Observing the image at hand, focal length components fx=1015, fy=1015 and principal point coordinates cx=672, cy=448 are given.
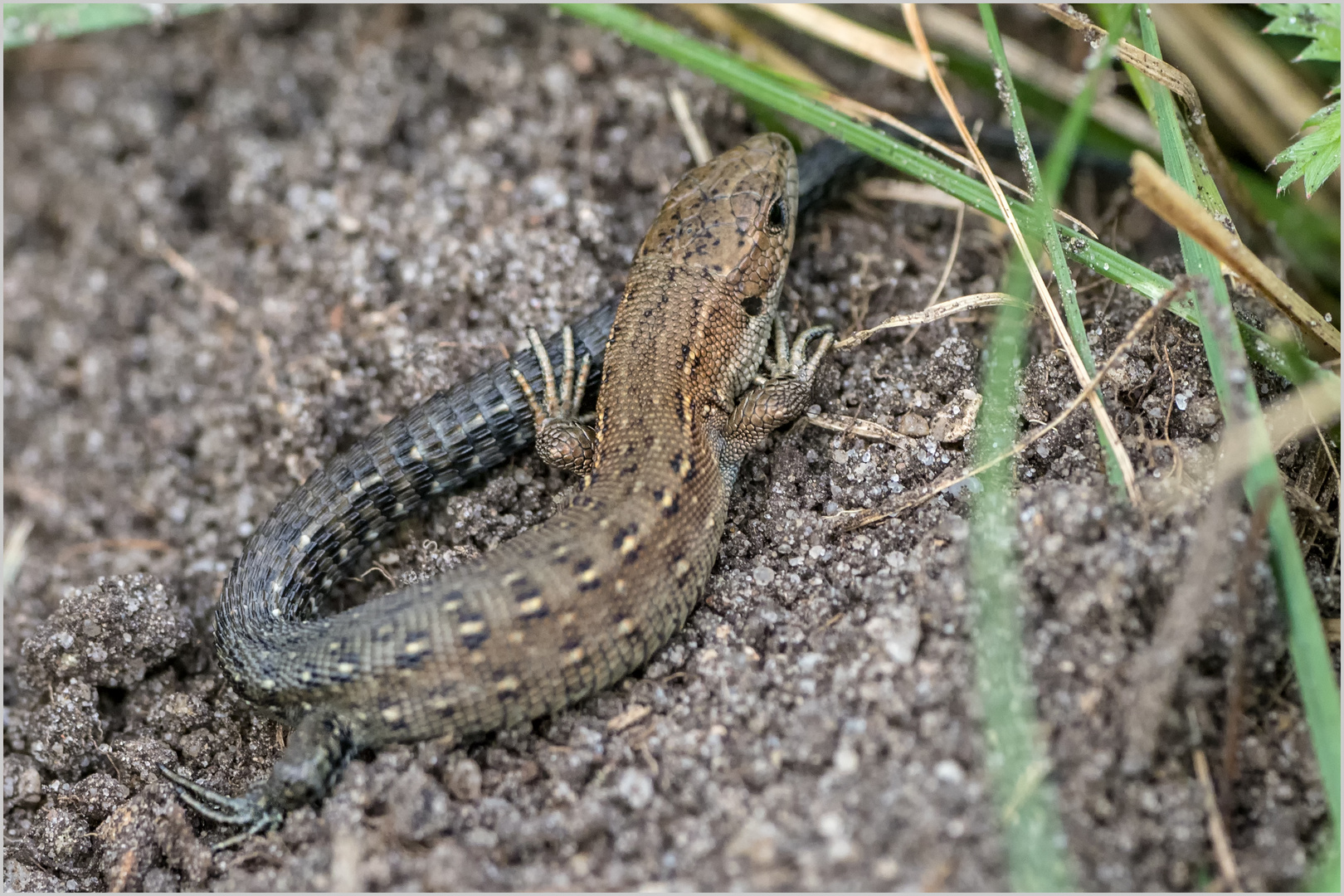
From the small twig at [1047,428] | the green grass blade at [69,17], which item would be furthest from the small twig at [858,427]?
the green grass blade at [69,17]

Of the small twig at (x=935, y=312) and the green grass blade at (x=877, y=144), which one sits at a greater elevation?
the green grass blade at (x=877, y=144)

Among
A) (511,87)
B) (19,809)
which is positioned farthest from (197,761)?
(511,87)

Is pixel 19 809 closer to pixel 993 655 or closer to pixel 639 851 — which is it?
pixel 639 851

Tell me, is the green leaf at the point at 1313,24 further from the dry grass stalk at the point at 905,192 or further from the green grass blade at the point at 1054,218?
the dry grass stalk at the point at 905,192

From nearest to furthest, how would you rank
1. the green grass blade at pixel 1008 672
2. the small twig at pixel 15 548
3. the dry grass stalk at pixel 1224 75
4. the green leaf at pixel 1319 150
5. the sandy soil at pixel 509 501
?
the green grass blade at pixel 1008 672, the sandy soil at pixel 509 501, the green leaf at pixel 1319 150, the small twig at pixel 15 548, the dry grass stalk at pixel 1224 75

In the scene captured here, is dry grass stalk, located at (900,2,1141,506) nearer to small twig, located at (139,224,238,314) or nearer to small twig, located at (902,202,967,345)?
small twig, located at (902,202,967,345)

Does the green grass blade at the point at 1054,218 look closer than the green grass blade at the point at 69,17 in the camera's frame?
Yes

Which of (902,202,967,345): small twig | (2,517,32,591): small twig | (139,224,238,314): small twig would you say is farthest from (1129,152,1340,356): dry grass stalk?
(2,517,32,591): small twig

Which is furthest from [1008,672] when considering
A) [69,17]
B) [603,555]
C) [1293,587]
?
[69,17]
